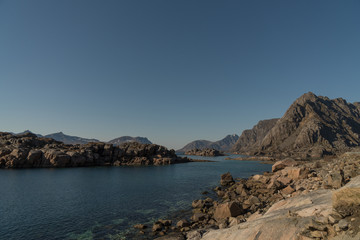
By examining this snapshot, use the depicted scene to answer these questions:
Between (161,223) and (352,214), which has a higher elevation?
(352,214)

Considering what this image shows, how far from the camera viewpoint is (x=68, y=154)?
106m

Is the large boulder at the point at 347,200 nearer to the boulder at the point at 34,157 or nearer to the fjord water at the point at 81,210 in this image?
the fjord water at the point at 81,210

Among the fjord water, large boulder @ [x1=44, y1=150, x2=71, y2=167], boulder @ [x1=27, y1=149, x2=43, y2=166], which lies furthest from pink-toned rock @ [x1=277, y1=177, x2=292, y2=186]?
boulder @ [x1=27, y1=149, x2=43, y2=166]

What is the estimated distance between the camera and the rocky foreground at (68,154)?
95062mm

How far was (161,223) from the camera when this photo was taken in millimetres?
26109

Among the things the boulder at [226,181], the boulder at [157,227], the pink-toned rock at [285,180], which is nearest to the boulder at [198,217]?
the boulder at [157,227]

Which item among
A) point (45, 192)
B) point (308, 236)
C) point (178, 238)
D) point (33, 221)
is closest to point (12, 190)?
point (45, 192)

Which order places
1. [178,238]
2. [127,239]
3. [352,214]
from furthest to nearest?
[127,239]
[178,238]
[352,214]

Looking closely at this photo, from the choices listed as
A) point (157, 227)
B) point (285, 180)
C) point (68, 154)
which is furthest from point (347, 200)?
point (68, 154)

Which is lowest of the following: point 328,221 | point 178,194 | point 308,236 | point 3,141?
point 178,194

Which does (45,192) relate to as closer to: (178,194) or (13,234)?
(13,234)

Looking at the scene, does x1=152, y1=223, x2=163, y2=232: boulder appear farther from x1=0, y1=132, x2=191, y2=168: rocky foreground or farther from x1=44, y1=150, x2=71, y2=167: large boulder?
x1=0, y1=132, x2=191, y2=168: rocky foreground

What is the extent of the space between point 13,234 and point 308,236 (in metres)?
34.4

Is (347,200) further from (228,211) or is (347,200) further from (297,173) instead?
(297,173)
